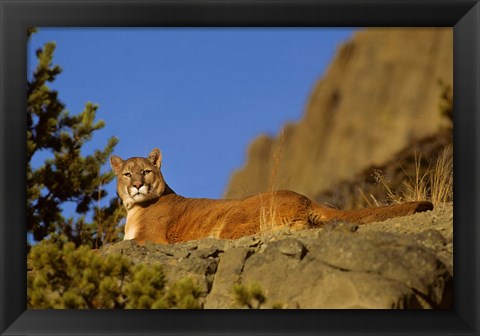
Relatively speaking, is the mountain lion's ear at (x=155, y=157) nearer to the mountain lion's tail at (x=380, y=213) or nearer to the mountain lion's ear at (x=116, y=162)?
the mountain lion's ear at (x=116, y=162)

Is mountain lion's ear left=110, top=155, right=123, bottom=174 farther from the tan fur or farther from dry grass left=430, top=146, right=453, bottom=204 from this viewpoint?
dry grass left=430, top=146, right=453, bottom=204

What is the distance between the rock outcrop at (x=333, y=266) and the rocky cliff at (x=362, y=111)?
17.8 m

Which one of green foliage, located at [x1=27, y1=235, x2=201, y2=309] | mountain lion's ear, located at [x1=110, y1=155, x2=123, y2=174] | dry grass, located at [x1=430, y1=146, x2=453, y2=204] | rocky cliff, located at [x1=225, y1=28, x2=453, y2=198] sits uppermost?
rocky cliff, located at [x1=225, y1=28, x2=453, y2=198]

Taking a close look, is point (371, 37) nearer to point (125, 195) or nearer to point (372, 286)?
point (125, 195)

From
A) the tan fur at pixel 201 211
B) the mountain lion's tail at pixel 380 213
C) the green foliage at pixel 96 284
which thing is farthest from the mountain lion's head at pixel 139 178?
the green foliage at pixel 96 284

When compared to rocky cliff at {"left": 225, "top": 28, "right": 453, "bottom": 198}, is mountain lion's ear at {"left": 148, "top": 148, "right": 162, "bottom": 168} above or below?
below

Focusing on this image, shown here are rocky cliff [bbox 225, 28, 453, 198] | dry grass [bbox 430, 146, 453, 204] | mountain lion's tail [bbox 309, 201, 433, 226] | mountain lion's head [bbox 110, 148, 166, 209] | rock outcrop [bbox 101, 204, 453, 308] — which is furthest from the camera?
rocky cliff [bbox 225, 28, 453, 198]

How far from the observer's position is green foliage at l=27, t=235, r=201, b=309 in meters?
8.75

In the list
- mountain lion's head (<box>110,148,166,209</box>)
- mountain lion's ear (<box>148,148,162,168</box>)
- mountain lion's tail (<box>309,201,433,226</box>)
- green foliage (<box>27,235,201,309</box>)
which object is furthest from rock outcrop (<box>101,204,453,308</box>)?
mountain lion's ear (<box>148,148,162,168</box>)

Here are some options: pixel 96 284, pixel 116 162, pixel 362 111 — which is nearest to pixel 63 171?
pixel 116 162

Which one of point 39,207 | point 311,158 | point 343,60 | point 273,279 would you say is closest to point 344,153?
point 311,158

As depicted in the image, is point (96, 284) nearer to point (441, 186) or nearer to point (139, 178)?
point (139, 178)

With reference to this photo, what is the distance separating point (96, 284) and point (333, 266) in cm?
262

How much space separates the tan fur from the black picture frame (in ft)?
7.78
